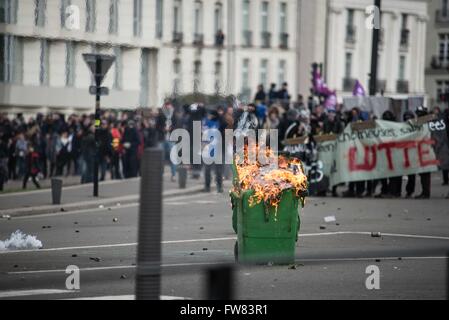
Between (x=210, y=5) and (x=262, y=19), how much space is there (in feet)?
28.6

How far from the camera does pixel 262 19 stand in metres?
82.4

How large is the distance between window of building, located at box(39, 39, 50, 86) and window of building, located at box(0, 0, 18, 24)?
0.97 m

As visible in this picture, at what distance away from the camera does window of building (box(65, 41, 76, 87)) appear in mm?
39188

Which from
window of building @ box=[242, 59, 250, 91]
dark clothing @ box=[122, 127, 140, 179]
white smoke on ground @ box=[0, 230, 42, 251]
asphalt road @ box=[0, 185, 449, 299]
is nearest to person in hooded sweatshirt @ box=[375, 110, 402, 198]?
asphalt road @ box=[0, 185, 449, 299]

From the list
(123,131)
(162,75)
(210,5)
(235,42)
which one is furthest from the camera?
(235,42)

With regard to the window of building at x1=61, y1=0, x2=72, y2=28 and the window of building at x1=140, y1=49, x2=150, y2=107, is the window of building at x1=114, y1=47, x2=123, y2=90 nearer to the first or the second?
the window of building at x1=140, y1=49, x2=150, y2=107

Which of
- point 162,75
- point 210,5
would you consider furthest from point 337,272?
point 210,5

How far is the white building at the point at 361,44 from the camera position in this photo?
87688 millimetres

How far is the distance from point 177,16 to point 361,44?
2824 cm

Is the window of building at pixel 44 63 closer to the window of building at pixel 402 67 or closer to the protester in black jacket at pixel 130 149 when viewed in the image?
the protester in black jacket at pixel 130 149

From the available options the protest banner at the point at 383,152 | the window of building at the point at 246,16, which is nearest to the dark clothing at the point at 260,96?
the protest banner at the point at 383,152

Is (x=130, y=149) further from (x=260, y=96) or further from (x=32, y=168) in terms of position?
(x=260, y=96)

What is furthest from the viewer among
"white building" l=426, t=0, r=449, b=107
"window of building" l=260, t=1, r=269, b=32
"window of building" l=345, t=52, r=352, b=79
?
"white building" l=426, t=0, r=449, b=107

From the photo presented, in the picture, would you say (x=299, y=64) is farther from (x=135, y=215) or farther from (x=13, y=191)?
(x=135, y=215)
